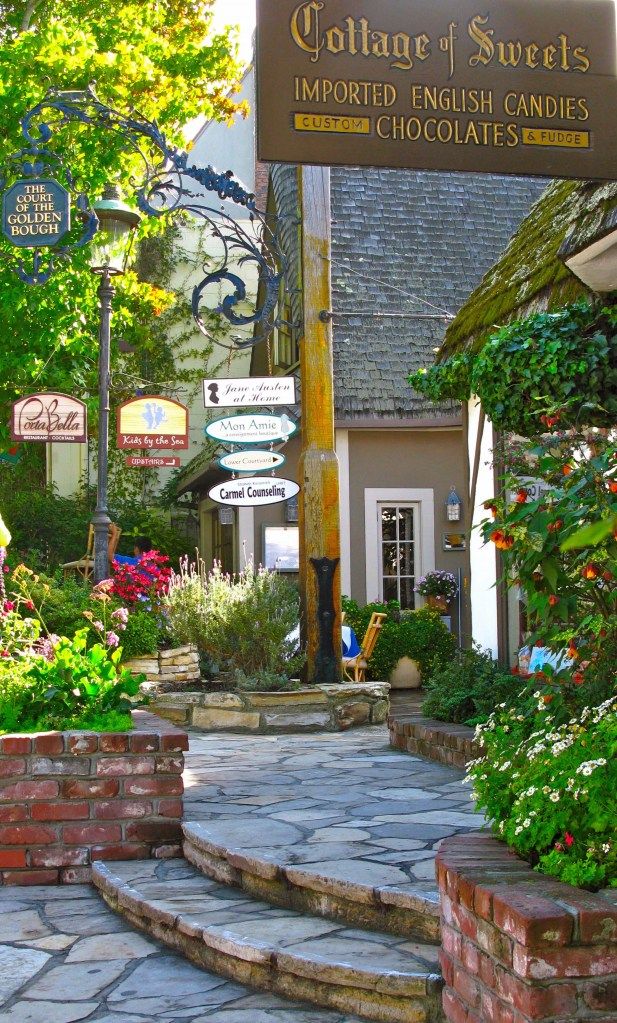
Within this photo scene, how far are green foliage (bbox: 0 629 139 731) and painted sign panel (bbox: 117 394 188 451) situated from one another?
544cm

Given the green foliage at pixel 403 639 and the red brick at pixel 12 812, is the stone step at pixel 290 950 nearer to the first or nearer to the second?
the red brick at pixel 12 812

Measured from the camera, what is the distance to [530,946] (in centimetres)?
253

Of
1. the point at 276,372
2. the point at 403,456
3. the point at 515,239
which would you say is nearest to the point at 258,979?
the point at 515,239

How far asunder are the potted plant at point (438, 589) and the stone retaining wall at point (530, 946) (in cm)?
1052

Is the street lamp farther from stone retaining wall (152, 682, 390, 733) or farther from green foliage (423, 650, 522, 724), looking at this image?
green foliage (423, 650, 522, 724)

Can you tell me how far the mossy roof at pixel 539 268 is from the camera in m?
5.21

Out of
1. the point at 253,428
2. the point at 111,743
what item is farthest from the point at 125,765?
the point at 253,428

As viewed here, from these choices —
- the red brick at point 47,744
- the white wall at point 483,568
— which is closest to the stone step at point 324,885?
the red brick at point 47,744

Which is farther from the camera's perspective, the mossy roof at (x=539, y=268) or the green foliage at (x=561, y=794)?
the mossy roof at (x=539, y=268)

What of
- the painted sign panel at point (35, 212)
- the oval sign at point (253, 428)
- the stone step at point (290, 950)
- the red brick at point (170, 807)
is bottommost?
the stone step at point (290, 950)

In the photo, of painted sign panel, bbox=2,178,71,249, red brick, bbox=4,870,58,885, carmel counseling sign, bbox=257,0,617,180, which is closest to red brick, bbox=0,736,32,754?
red brick, bbox=4,870,58,885

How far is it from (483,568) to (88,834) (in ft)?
15.6

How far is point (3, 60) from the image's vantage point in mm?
13719

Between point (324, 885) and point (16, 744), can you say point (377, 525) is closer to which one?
point (16, 744)
